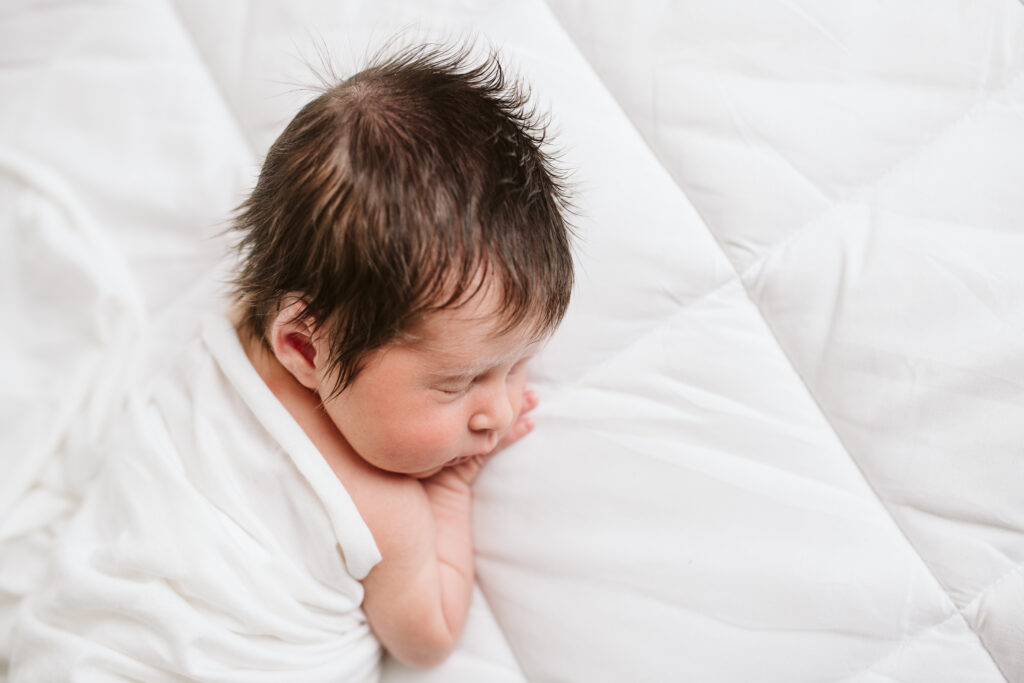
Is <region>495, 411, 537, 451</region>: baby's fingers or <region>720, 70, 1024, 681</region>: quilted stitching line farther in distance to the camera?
<region>495, 411, 537, 451</region>: baby's fingers

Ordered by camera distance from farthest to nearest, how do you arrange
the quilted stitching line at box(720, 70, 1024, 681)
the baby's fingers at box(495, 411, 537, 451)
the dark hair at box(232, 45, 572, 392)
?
the baby's fingers at box(495, 411, 537, 451) < the quilted stitching line at box(720, 70, 1024, 681) < the dark hair at box(232, 45, 572, 392)

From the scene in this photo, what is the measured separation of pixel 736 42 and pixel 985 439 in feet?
1.75

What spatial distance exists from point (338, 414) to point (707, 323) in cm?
44

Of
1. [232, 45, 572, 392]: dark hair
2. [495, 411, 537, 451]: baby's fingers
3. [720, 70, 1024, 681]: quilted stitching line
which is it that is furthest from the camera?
[495, 411, 537, 451]: baby's fingers

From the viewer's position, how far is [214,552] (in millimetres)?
859

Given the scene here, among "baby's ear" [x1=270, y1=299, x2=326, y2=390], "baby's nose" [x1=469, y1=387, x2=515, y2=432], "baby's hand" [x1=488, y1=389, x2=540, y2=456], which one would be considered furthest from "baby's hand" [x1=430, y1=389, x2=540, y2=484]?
"baby's ear" [x1=270, y1=299, x2=326, y2=390]

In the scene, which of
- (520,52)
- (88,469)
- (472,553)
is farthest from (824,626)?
(88,469)

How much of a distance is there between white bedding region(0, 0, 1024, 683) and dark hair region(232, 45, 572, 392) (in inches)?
8.1

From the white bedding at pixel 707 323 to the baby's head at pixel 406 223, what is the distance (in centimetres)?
20

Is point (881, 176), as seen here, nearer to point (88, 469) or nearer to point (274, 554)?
point (274, 554)

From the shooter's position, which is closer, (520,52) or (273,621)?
(273,621)

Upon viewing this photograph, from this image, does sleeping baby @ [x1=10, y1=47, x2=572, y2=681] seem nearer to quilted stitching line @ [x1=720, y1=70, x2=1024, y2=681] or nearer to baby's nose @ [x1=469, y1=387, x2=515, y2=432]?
baby's nose @ [x1=469, y1=387, x2=515, y2=432]

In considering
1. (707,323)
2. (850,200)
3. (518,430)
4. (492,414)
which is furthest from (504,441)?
(850,200)

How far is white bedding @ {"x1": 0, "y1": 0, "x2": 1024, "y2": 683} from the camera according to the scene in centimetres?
86
